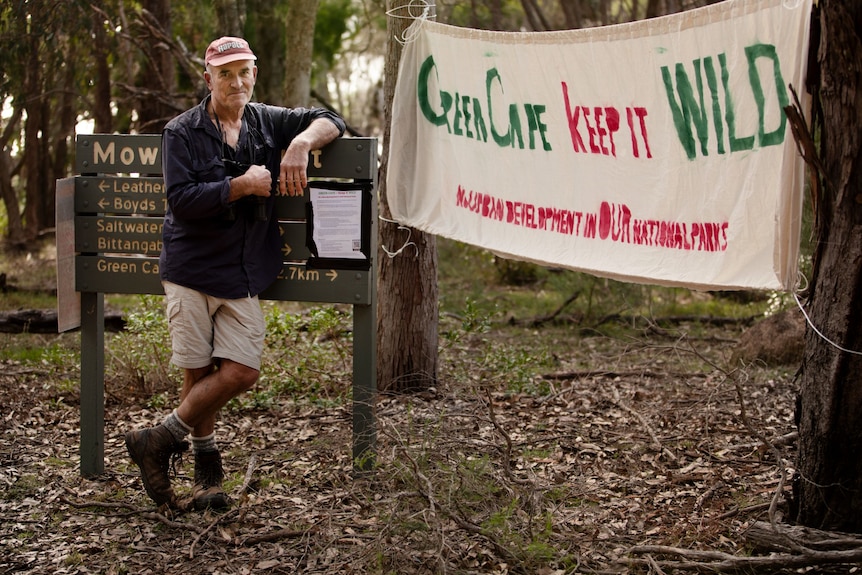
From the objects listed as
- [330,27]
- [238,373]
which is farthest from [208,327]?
[330,27]

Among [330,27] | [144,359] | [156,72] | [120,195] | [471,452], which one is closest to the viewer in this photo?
[471,452]

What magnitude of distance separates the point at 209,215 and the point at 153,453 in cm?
113

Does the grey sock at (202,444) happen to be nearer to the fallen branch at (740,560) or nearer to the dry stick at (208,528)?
the dry stick at (208,528)

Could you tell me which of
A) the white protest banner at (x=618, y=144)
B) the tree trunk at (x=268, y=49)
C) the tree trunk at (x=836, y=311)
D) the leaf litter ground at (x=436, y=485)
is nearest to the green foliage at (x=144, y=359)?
the leaf litter ground at (x=436, y=485)

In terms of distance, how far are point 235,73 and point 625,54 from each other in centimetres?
176

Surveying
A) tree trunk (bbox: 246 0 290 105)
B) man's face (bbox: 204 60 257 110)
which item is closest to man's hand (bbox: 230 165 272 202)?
man's face (bbox: 204 60 257 110)

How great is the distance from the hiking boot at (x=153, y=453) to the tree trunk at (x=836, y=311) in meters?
2.75

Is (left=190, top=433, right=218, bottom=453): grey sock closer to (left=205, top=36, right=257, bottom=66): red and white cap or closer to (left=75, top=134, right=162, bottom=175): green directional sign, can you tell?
(left=75, top=134, right=162, bottom=175): green directional sign

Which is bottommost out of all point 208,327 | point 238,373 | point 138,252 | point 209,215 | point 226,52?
point 238,373

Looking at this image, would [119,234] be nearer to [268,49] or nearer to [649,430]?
[649,430]

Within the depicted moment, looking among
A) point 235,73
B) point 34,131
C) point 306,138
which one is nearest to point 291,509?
point 306,138

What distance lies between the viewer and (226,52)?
→ 4.51 m

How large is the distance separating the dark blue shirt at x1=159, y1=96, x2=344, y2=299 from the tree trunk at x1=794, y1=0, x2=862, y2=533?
2431 mm

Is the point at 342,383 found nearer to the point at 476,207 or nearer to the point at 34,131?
the point at 476,207
